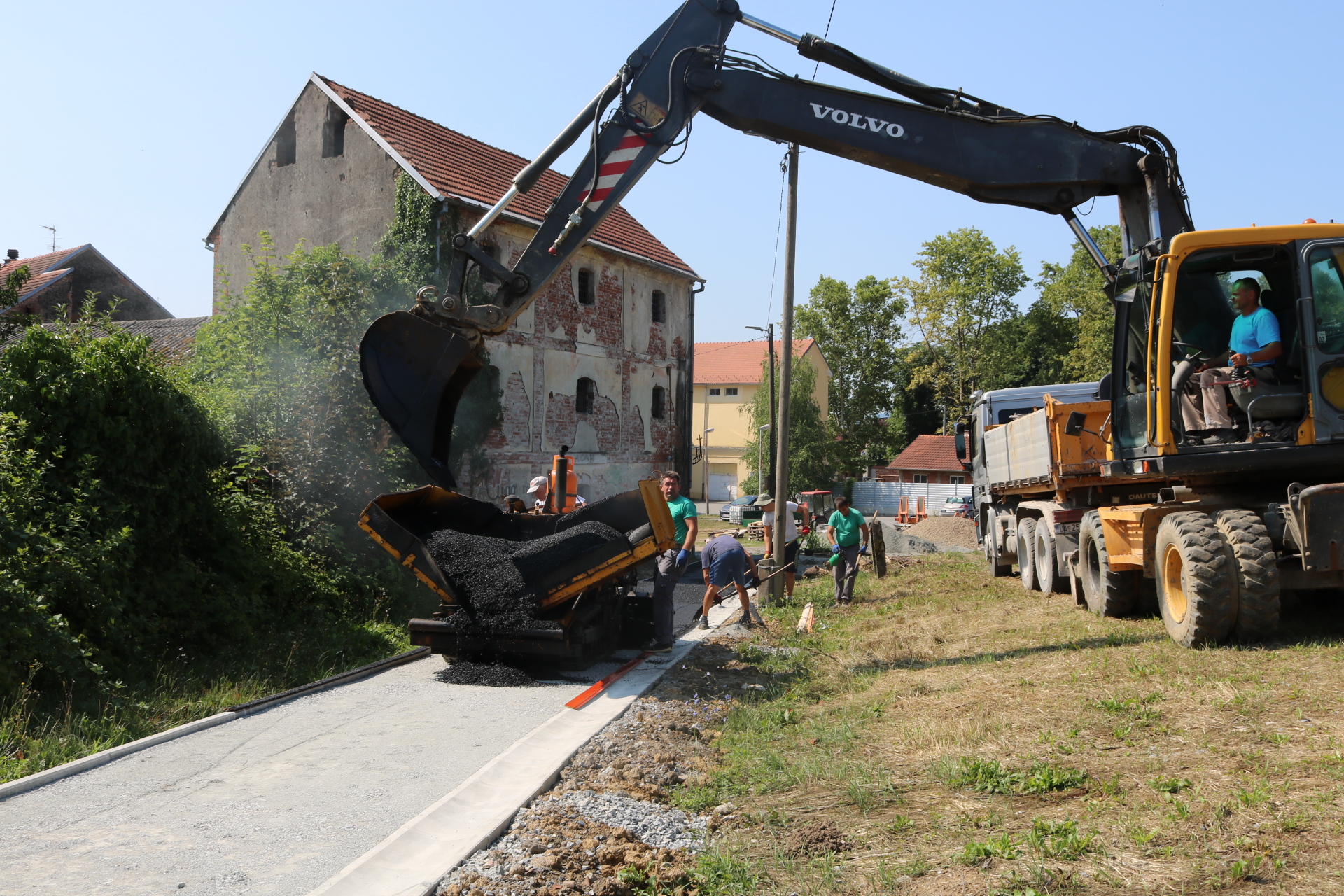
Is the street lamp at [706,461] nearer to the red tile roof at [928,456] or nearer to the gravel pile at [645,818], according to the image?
the red tile roof at [928,456]

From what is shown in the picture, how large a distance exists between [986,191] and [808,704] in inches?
201

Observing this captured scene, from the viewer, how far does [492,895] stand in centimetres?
392

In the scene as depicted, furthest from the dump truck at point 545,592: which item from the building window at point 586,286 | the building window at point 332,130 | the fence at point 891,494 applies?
the fence at point 891,494

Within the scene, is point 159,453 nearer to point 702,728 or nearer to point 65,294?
point 702,728

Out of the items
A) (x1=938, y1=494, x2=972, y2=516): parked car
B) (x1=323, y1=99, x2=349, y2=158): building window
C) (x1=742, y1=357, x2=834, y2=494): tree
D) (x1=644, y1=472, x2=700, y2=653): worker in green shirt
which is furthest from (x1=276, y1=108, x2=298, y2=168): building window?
(x1=742, y1=357, x2=834, y2=494): tree

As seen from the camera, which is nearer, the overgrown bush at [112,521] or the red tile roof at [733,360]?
the overgrown bush at [112,521]

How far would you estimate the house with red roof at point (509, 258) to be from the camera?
21.1 m

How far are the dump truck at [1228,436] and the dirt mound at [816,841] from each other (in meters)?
4.45

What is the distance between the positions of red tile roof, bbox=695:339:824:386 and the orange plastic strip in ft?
183

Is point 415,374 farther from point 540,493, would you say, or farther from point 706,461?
point 706,461

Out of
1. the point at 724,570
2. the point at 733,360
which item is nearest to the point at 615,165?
the point at 724,570

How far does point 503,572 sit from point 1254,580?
19.2ft

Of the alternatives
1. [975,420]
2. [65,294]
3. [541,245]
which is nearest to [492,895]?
[541,245]

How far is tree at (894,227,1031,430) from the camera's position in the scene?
5884 centimetres
